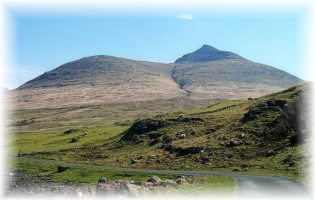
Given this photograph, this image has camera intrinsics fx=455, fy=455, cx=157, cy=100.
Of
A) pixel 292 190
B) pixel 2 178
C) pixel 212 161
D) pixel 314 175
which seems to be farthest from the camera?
pixel 212 161

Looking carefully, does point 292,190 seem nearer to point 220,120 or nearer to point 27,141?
point 220,120

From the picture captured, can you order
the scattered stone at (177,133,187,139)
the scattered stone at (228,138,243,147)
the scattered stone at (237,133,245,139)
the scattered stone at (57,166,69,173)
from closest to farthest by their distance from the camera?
the scattered stone at (228,138,243,147)
the scattered stone at (57,166,69,173)
the scattered stone at (237,133,245,139)
the scattered stone at (177,133,187,139)

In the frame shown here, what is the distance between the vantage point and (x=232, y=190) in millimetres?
47562

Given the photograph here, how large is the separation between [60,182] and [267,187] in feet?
127

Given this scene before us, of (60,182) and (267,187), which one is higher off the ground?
(267,187)

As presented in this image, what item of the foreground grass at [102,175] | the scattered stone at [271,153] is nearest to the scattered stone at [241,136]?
the scattered stone at [271,153]

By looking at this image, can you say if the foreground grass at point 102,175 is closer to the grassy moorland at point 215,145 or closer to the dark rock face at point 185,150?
the grassy moorland at point 215,145

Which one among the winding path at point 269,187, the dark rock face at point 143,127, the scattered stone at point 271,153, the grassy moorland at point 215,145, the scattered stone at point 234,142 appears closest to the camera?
the winding path at point 269,187

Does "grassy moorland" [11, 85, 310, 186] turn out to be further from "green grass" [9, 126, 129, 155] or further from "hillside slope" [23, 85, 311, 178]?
"green grass" [9, 126, 129, 155]

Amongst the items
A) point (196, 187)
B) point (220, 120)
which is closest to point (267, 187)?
point (196, 187)

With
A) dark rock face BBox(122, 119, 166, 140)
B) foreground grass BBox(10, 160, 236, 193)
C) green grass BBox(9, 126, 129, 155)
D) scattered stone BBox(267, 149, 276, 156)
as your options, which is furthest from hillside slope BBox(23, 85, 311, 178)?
foreground grass BBox(10, 160, 236, 193)

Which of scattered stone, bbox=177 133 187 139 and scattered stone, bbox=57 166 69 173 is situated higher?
scattered stone, bbox=177 133 187 139

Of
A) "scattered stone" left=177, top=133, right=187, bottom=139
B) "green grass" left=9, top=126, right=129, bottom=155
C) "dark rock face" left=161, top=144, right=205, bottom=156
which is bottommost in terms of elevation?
"green grass" left=9, top=126, right=129, bottom=155

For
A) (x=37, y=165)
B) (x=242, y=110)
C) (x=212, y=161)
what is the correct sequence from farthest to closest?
(x=242, y=110)
(x=37, y=165)
(x=212, y=161)
